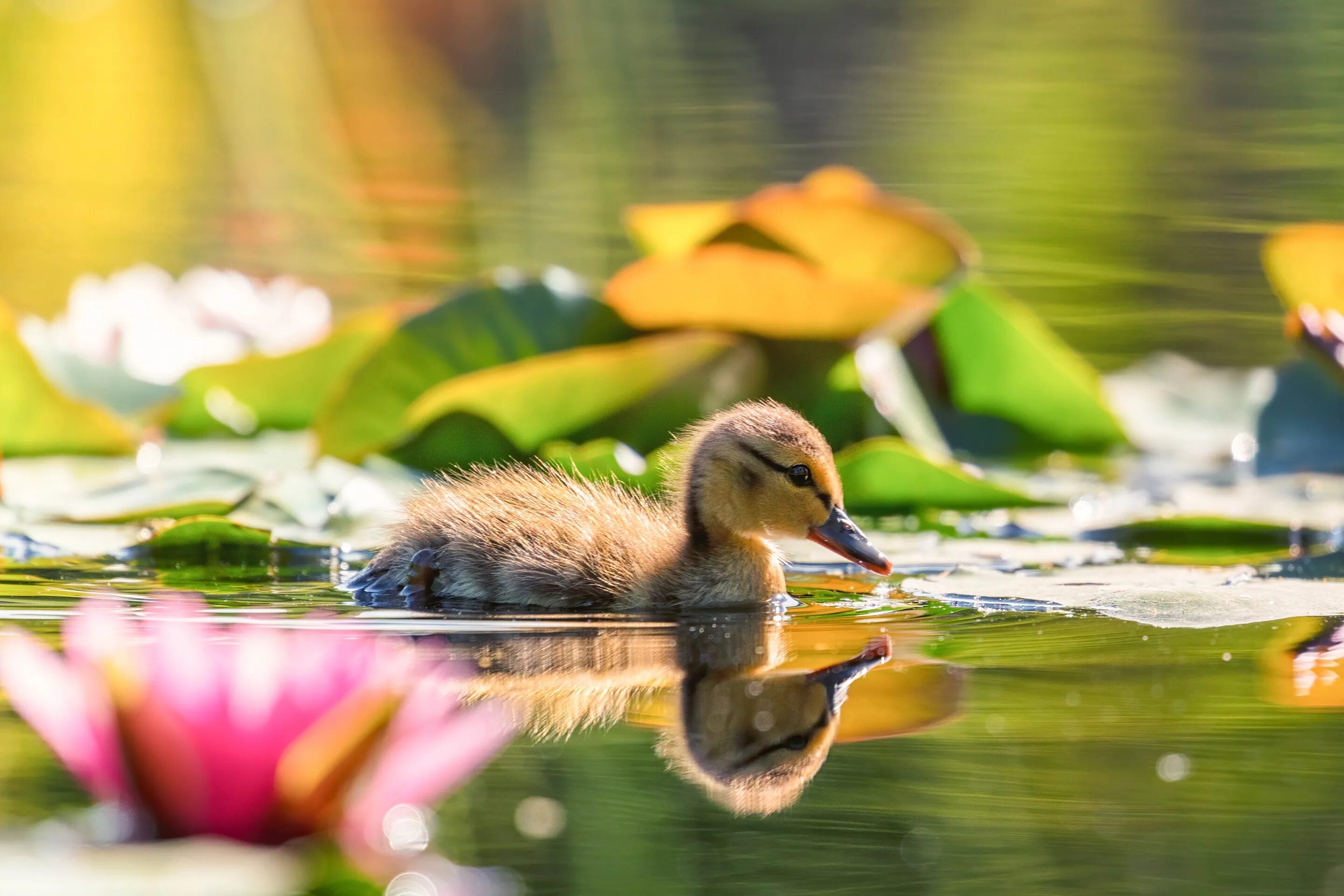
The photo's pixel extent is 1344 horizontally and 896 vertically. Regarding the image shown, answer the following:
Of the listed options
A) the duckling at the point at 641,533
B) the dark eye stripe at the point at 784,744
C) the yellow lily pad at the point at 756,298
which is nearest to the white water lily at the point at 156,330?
the yellow lily pad at the point at 756,298

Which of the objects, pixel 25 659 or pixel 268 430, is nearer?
pixel 25 659

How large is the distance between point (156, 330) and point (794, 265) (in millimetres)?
1879

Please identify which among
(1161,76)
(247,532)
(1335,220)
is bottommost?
(247,532)

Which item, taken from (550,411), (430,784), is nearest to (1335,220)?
(550,411)

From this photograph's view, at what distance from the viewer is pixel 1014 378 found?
4691 mm

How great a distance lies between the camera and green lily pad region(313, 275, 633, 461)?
4227mm

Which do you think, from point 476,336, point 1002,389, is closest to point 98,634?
point 476,336

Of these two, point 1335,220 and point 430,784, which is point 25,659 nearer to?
point 430,784

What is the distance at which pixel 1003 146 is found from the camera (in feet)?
25.0

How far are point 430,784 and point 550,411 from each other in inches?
106

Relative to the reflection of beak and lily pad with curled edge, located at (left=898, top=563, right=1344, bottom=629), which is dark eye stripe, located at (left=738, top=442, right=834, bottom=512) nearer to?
lily pad with curled edge, located at (left=898, top=563, right=1344, bottom=629)

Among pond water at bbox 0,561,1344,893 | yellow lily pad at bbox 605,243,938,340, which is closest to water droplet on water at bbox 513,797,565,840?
pond water at bbox 0,561,1344,893

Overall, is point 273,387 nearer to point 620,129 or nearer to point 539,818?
point 539,818

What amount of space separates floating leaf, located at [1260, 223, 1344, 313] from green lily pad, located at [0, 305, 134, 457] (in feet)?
9.50
